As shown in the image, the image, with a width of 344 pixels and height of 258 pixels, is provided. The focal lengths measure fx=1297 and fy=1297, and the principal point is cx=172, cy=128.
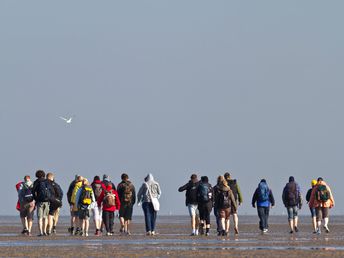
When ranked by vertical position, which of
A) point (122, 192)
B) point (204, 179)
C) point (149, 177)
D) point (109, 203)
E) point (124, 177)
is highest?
point (124, 177)

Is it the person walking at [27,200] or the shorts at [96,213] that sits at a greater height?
the person walking at [27,200]

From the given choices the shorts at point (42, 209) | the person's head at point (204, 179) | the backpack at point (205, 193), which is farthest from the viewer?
the person's head at point (204, 179)

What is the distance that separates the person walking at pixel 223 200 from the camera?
41.0 m

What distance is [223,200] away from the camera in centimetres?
4097

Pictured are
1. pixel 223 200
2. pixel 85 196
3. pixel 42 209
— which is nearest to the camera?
pixel 42 209

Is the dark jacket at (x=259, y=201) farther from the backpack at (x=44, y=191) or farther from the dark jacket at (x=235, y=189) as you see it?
the backpack at (x=44, y=191)

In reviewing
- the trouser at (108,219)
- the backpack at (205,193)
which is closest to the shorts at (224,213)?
the backpack at (205,193)

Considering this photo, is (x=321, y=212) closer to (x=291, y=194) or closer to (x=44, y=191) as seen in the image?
(x=291, y=194)

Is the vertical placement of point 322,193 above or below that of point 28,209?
above

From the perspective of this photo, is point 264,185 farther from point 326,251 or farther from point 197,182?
point 326,251

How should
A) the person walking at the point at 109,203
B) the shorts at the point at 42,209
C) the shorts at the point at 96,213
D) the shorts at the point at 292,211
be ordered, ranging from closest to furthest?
the shorts at the point at 42,209 < the shorts at the point at 96,213 < the person walking at the point at 109,203 < the shorts at the point at 292,211

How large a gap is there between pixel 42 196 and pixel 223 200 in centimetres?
569

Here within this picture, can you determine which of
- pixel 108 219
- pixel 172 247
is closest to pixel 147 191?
pixel 108 219

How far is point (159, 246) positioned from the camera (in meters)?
32.9
